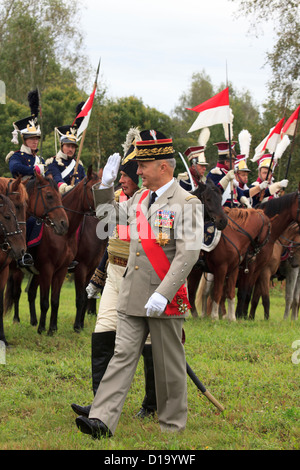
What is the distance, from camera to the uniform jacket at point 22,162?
10.5m

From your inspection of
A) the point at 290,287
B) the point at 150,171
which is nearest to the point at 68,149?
the point at 290,287

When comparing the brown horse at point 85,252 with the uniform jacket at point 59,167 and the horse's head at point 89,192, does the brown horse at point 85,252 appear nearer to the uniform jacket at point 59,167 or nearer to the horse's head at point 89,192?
the uniform jacket at point 59,167

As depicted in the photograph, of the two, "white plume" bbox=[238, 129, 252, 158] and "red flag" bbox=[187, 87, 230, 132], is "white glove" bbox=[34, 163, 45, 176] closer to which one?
"red flag" bbox=[187, 87, 230, 132]

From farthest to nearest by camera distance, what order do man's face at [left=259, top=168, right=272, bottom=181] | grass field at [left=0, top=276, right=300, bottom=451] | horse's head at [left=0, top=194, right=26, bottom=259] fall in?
man's face at [left=259, top=168, right=272, bottom=181] < horse's head at [left=0, top=194, right=26, bottom=259] < grass field at [left=0, top=276, right=300, bottom=451]

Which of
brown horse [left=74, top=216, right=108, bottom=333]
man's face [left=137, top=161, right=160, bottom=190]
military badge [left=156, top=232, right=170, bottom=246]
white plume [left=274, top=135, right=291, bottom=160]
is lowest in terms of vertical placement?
brown horse [left=74, top=216, right=108, bottom=333]

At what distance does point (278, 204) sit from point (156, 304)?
9.35 meters

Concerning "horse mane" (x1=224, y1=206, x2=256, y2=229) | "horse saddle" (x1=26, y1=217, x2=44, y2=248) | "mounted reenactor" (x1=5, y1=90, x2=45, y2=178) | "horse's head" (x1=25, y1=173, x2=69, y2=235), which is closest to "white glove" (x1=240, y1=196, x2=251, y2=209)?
"horse mane" (x1=224, y1=206, x2=256, y2=229)

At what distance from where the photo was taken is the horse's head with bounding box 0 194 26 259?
8.83m

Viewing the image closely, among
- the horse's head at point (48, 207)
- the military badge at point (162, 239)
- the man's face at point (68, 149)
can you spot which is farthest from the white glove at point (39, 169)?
the military badge at point (162, 239)

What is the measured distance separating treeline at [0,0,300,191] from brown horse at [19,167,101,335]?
1872 centimetres

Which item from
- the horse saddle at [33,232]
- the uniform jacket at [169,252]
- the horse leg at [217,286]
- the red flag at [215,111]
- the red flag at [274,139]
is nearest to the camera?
the uniform jacket at [169,252]

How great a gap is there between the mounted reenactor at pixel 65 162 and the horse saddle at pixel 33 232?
1212mm

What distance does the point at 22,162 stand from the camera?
10711 mm
